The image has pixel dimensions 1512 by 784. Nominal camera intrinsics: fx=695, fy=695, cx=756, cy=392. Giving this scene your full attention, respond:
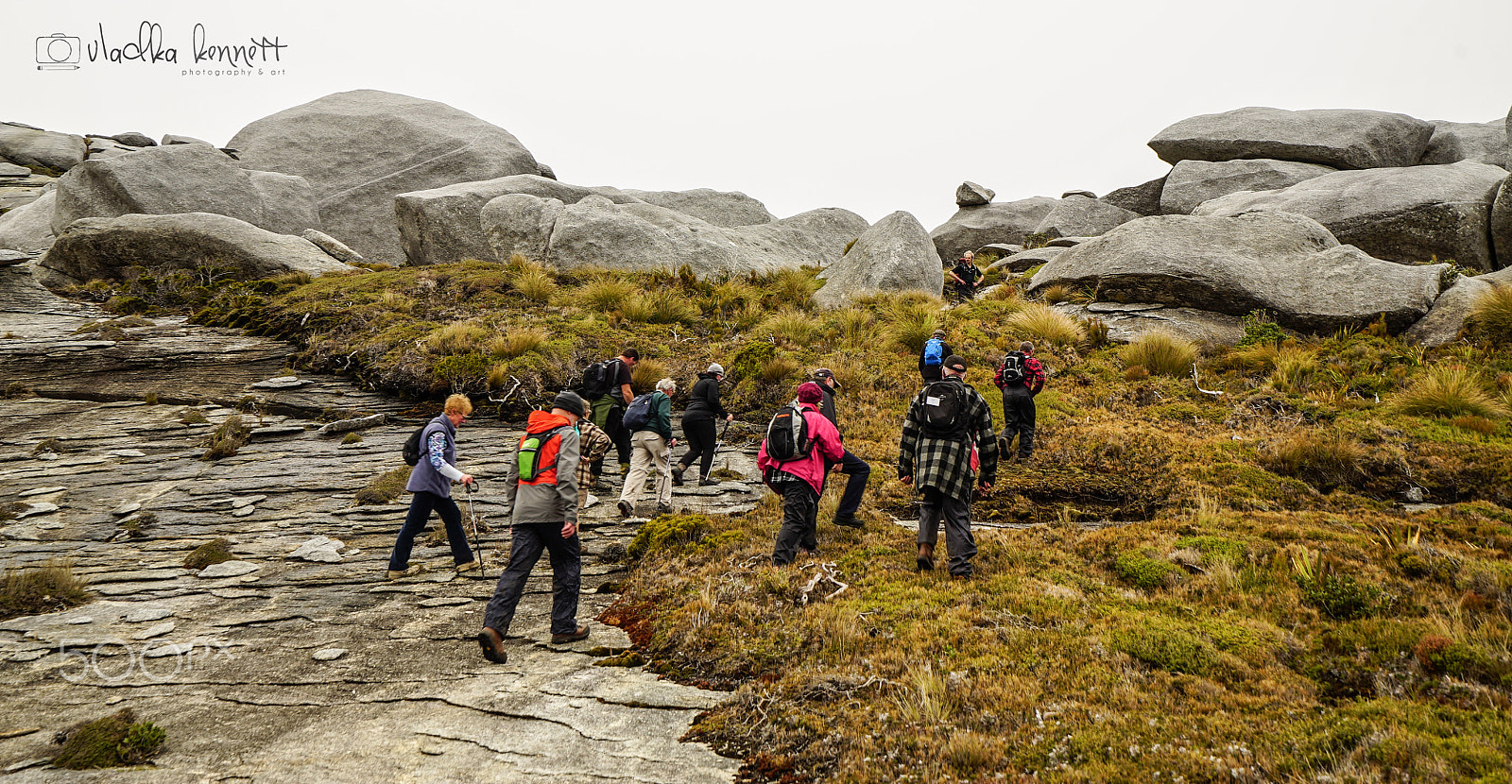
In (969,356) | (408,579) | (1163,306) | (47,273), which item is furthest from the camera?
(47,273)

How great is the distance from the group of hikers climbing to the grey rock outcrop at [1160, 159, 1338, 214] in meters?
25.6

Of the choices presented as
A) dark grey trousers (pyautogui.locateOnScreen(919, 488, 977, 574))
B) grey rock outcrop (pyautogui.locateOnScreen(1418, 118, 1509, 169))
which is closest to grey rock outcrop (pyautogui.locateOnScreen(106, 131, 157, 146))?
dark grey trousers (pyautogui.locateOnScreen(919, 488, 977, 574))

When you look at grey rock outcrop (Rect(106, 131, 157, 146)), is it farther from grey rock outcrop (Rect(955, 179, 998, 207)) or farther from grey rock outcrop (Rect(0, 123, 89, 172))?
grey rock outcrop (Rect(955, 179, 998, 207))

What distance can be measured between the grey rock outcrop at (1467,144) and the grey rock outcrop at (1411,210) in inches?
359

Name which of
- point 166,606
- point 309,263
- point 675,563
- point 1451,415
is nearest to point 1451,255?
point 1451,415

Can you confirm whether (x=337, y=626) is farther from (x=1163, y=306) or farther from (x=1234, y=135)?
(x=1234, y=135)

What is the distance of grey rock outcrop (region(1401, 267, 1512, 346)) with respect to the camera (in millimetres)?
13781

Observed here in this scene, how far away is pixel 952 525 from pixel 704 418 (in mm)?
5154

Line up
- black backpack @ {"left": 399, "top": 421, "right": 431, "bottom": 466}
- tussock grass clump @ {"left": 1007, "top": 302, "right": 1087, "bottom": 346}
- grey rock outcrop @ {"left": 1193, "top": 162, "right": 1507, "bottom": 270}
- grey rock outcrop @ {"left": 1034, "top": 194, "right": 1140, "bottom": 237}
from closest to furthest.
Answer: black backpack @ {"left": 399, "top": 421, "right": 431, "bottom": 466} < tussock grass clump @ {"left": 1007, "top": 302, "right": 1087, "bottom": 346} < grey rock outcrop @ {"left": 1193, "top": 162, "right": 1507, "bottom": 270} < grey rock outcrop @ {"left": 1034, "top": 194, "right": 1140, "bottom": 237}

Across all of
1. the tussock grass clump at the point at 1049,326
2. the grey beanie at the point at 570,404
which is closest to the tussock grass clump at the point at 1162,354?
the tussock grass clump at the point at 1049,326

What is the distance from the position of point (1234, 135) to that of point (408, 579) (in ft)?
122

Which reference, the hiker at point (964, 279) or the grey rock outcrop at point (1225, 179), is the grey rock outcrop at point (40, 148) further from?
the grey rock outcrop at point (1225, 179)

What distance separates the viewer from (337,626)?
6.91 m

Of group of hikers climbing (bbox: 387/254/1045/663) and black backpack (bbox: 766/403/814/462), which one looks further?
black backpack (bbox: 766/403/814/462)
